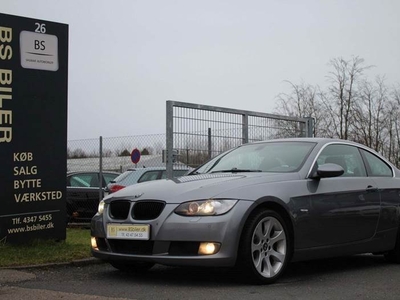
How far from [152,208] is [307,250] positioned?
1.70 m

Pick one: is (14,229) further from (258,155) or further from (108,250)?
(258,155)

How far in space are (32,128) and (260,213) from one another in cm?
381

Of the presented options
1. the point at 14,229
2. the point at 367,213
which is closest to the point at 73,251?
the point at 14,229

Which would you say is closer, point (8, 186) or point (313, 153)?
point (313, 153)

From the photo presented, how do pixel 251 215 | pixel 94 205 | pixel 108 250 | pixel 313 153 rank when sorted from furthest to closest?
pixel 94 205
pixel 313 153
pixel 108 250
pixel 251 215

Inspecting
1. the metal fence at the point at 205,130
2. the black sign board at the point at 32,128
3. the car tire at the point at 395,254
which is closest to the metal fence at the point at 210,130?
the metal fence at the point at 205,130

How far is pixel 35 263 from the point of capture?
22.8 feet

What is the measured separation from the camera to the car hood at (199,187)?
18.8ft

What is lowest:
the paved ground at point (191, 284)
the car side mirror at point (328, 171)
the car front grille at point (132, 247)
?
the paved ground at point (191, 284)

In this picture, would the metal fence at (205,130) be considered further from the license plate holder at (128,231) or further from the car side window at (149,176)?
the license plate holder at (128,231)

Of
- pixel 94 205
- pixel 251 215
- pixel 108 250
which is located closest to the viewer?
pixel 251 215

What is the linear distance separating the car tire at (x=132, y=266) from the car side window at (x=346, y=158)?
2.30 meters

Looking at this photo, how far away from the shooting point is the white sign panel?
811 cm

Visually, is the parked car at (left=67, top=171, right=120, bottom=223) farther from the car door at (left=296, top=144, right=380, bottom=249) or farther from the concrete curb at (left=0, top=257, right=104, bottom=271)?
the car door at (left=296, top=144, right=380, bottom=249)
